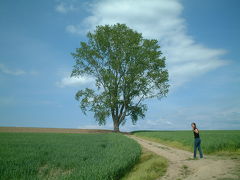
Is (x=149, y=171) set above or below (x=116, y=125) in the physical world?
below

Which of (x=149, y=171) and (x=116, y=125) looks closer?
(x=149, y=171)

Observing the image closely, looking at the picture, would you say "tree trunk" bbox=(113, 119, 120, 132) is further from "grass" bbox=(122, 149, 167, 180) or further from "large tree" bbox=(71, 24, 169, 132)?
"grass" bbox=(122, 149, 167, 180)

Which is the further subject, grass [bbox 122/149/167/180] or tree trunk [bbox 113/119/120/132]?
tree trunk [bbox 113/119/120/132]

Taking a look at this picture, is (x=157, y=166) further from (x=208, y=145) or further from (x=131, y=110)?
(x=131, y=110)

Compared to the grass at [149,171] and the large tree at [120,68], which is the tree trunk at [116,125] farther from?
the grass at [149,171]

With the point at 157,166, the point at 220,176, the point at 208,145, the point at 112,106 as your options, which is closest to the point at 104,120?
the point at 112,106

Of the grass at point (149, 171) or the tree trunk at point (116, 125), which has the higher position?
the tree trunk at point (116, 125)

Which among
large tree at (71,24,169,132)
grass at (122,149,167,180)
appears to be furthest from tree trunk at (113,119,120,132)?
grass at (122,149,167,180)

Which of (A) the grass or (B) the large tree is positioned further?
(B) the large tree

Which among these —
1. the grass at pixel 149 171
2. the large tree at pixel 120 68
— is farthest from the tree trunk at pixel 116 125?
the grass at pixel 149 171

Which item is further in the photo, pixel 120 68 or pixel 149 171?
pixel 120 68

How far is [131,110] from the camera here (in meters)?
47.4

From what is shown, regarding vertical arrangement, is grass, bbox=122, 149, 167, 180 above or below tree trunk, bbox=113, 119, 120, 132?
below

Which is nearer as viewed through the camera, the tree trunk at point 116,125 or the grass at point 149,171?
the grass at point 149,171
